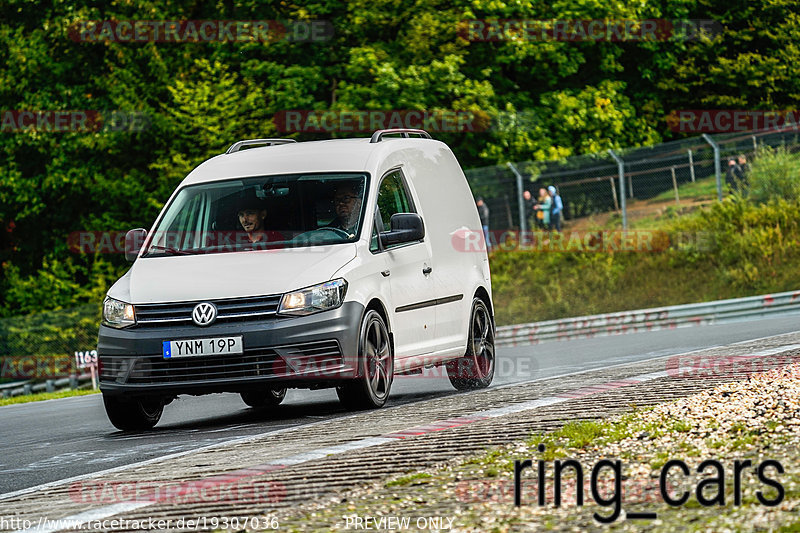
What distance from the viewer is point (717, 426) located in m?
7.75

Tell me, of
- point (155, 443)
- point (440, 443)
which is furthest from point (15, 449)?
point (440, 443)

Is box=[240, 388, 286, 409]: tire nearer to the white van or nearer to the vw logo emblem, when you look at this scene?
the white van

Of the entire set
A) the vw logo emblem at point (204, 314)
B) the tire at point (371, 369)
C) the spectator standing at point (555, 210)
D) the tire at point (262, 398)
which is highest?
the vw logo emblem at point (204, 314)

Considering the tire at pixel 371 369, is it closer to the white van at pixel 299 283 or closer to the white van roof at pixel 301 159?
the white van at pixel 299 283

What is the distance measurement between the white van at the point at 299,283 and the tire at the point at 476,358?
0.06ft

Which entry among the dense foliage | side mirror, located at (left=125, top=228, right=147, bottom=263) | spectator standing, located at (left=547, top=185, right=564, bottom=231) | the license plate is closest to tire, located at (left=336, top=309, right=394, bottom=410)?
the license plate

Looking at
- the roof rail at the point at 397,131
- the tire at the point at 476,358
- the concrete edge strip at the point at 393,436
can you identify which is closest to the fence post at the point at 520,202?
the roof rail at the point at 397,131

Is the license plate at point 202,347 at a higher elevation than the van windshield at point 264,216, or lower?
lower

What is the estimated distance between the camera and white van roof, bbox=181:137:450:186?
40.2ft

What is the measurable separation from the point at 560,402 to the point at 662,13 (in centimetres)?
3817

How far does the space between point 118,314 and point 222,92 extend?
28.3m

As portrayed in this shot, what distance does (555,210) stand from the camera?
115 feet

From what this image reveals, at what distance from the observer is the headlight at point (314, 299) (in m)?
10.8

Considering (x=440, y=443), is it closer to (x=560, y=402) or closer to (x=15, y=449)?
(x=560, y=402)
